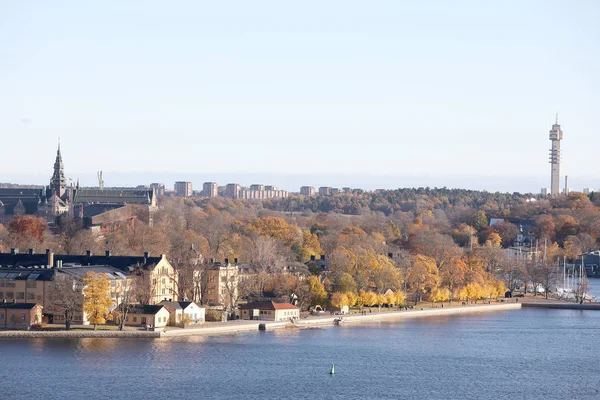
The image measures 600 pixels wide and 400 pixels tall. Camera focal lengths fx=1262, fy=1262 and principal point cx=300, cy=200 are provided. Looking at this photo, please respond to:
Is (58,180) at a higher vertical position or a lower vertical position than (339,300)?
higher

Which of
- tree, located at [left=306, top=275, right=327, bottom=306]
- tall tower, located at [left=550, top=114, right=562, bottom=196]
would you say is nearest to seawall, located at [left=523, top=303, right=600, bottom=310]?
tree, located at [left=306, top=275, right=327, bottom=306]

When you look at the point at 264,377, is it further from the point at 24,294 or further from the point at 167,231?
the point at 167,231

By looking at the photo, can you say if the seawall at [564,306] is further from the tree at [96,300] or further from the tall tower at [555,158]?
the tall tower at [555,158]

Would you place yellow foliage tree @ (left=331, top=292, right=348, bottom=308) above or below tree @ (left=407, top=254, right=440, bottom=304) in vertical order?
below

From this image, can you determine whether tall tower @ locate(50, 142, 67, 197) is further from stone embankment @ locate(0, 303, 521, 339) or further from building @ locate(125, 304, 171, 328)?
building @ locate(125, 304, 171, 328)

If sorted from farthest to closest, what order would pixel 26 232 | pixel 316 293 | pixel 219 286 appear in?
pixel 26 232 → pixel 316 293 → pixel 219 286

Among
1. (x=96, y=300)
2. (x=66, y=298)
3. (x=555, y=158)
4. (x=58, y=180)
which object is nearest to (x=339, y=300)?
(x=96, y=300)

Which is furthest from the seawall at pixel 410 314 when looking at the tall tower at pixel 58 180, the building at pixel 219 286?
the tall tower at pixel 58 180

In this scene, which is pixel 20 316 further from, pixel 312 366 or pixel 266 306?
pixel 312 366

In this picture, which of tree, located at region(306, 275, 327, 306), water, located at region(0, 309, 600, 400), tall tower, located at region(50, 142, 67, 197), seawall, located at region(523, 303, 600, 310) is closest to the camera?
water, located at region(0, 309, 600, 400)
